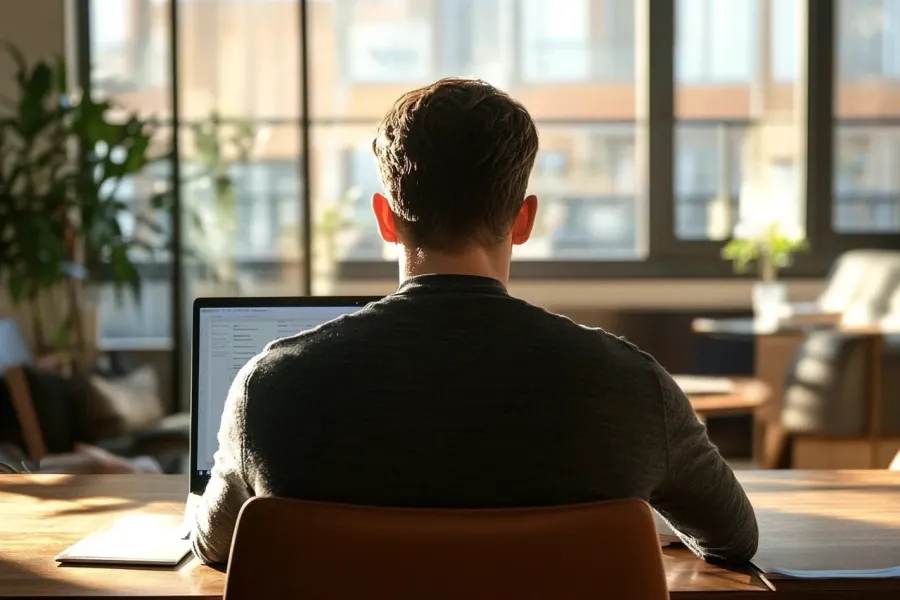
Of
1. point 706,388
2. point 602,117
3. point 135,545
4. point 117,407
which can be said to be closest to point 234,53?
point 117,407

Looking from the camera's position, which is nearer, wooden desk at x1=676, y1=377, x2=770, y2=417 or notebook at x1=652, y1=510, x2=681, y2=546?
notebook at x1=652, y1=510, x2=681, y2=546

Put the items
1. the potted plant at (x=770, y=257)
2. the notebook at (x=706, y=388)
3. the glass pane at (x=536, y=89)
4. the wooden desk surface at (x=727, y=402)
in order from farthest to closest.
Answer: the glass pane at (x=536, y=89) → the potted plant at (x=770, y=257) → the notebook at (x=706, y=388) → the wooden desk surface at (x=727, y=402)

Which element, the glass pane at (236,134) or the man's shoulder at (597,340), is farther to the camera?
the glass pane at (236,134)

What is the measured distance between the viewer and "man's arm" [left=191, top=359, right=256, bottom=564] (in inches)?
47.9

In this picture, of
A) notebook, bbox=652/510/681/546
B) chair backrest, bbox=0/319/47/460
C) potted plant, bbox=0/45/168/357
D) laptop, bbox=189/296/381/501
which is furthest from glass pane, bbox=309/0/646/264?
notebook, bbox=652/510/681/546

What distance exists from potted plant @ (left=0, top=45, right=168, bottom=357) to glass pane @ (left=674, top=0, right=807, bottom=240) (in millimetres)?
2919

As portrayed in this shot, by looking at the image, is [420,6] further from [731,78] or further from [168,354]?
[168,354]

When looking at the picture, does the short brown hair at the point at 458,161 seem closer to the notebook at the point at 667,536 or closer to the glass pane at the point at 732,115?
the notebook at the point at 667,536

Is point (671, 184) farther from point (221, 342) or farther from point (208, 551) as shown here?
point (208, 551)

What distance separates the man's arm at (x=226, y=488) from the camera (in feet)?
3.99

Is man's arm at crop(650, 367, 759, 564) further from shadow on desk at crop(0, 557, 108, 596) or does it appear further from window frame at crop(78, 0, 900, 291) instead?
window frame at crop(78, 0, 900, 291)

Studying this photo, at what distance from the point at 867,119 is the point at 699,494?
5.95 meters

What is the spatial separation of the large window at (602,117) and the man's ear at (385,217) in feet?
15.0

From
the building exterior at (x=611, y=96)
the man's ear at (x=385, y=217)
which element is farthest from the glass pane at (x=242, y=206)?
the man's ear at (x=385, y=217)
